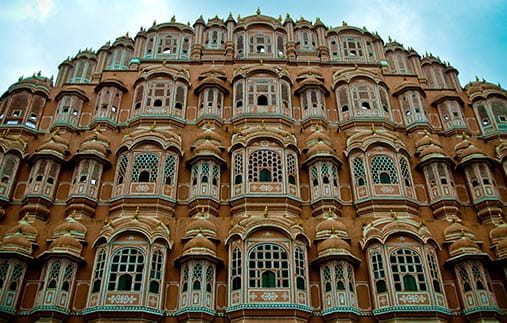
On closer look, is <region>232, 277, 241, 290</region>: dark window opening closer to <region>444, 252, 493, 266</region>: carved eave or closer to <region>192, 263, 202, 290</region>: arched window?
<region>192, 263, 202, 290</region>: arched window

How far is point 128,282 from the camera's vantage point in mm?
19094

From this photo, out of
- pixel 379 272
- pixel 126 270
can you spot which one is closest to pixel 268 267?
pixel 379 272

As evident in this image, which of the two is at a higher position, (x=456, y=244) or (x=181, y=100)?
(x=181, y=100)

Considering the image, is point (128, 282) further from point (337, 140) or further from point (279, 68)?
point (279, 68)

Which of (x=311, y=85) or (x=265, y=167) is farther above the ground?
(x=311, y=85)

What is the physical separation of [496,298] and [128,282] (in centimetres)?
1448

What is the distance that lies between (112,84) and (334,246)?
15399 mm

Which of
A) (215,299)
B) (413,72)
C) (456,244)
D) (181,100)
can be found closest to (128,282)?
(215,299)

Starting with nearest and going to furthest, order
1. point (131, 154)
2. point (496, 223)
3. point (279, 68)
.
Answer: point (496, 223) → point (131, 154) → point (279, 68)

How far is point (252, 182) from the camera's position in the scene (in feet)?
73.7

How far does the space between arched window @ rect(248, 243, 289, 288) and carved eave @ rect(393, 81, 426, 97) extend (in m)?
13.1

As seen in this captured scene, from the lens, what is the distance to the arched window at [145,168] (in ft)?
74.4

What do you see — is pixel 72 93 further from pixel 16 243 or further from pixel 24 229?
pixel 16 243

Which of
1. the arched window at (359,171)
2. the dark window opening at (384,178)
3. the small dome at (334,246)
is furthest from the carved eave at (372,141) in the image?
the small dome at (334,246)
